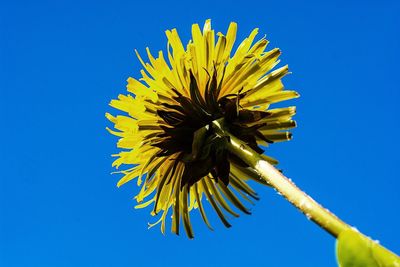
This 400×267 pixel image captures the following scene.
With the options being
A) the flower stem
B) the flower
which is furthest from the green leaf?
the flower

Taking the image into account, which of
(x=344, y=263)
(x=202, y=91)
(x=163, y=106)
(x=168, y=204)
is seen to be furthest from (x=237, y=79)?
(x=344, y=263)

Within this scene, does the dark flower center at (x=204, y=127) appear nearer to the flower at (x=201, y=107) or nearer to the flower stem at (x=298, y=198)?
the flower at (x=201, y=107)

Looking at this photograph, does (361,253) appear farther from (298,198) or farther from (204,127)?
(204,127)

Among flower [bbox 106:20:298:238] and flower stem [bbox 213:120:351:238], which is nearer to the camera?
flower stem [bbox 213:120:351:238]

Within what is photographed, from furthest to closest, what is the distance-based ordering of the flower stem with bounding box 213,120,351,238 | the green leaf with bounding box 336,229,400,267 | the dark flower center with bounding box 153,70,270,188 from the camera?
the dark flower center with bounding box 153,70,270,188 < the flower stem with bounding box 213,120,351,238 < the green leaf with bounding box 336,229,400,267

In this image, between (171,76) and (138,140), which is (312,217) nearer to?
(171,76)

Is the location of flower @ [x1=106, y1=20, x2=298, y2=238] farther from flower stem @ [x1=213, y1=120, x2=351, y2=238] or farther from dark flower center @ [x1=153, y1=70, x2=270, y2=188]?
flower stem @ [x1=213, y1=120, x2=351, y2=238]
